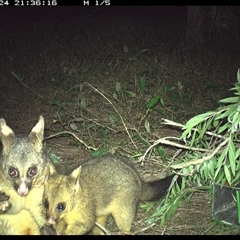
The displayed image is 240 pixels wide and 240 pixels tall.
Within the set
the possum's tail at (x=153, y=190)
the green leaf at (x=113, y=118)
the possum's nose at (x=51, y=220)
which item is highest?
the possum's nose at (x=51, y=220)

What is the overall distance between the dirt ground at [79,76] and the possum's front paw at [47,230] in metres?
0.57

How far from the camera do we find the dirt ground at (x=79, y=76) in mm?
4625

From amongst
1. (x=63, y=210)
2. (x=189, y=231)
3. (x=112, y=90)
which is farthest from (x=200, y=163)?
(x=112, y=90)

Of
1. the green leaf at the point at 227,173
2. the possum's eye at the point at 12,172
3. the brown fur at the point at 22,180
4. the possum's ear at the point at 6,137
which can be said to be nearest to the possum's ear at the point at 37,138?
the brown fur at the point at 22,180

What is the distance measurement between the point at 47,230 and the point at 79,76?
4594 millimetres

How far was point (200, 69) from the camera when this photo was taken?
8969 mm

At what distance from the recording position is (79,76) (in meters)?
8.29

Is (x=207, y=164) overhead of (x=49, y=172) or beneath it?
beneath

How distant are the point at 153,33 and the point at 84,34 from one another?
4.86 ft

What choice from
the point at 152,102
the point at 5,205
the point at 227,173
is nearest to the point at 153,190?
→ the point at 227,173

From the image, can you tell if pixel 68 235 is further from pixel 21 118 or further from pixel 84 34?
pixel 84 34

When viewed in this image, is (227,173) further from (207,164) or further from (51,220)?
(51,220)

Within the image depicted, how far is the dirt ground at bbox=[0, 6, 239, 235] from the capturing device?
4.62 meters

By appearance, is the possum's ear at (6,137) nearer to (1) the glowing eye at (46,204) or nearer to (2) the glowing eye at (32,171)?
(2) the glowing eye at (32,171)
